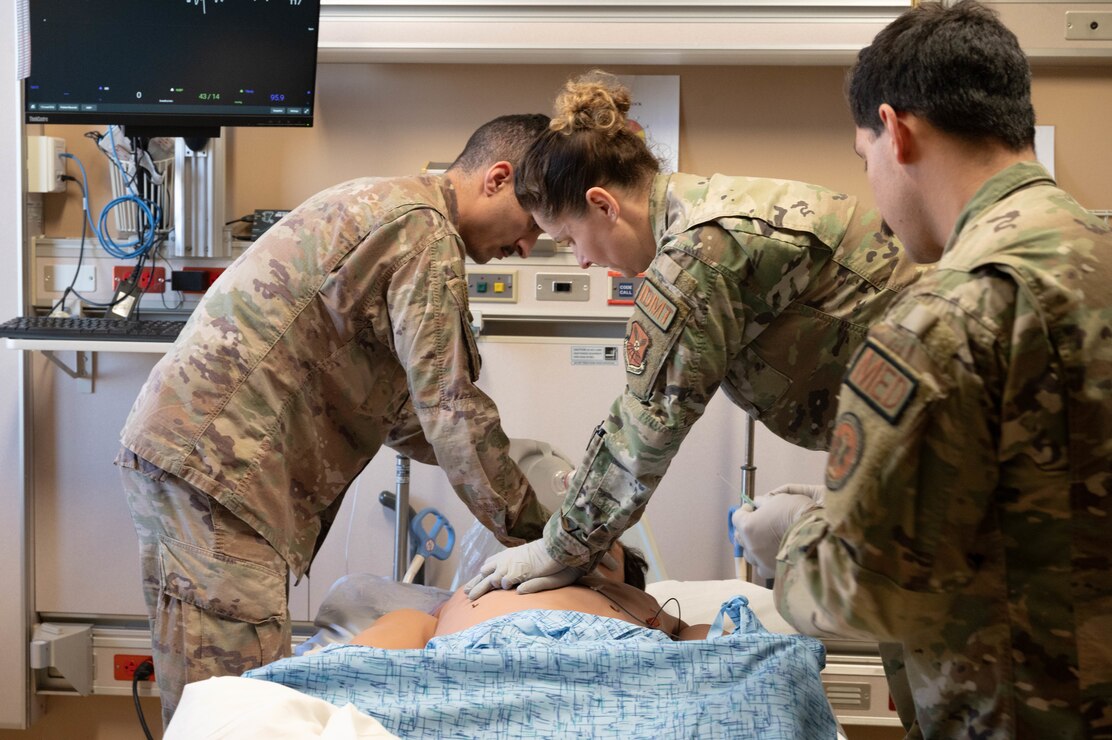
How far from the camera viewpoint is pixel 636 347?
1598 millimetres

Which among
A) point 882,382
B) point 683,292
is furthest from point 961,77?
point 683,292

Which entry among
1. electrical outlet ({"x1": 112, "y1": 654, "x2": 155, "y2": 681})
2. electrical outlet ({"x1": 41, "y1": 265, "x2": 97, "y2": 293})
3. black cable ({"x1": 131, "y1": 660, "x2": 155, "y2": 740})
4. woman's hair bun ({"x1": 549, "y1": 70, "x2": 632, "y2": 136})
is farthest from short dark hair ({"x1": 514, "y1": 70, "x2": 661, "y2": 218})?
electrical outlet ({"x1": 112, "y1": 654, "x2": 155, "y2": 681})

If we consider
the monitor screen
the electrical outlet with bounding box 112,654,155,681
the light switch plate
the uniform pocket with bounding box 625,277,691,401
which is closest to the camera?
the uniform pocket with bounding box 625,277,691,401

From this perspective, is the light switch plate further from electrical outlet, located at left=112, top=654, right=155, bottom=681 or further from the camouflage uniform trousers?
electrical outlet, located at left=112, top=654, right=155, bottom=681

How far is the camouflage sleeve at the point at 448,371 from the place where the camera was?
5.84 ft

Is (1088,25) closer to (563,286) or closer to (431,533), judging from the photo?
(563,286)

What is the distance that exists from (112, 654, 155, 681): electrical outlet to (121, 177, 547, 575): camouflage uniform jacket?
1425 mm

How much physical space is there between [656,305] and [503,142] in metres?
0.61

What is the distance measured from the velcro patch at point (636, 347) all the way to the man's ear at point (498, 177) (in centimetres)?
51

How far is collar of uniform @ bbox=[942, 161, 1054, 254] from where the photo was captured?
1.02m

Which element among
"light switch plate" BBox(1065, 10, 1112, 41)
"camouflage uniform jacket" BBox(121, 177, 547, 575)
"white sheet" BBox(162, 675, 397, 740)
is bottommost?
"white sheet" BBox(162, 675, 397, 740)

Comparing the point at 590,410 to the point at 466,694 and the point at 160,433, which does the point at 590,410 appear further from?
the point at 466,694

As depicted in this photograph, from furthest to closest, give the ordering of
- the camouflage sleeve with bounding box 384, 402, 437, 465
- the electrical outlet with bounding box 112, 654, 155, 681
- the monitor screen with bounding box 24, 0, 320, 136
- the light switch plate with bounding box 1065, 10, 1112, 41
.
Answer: the electrical outlet with bounding box 112, 654, 155, 681
the light switch plate with bounding box 1065, 10, 1112, 41
the monitor screen with bounding box 24, 0, 320, 136
the camouflage sleeve with bounding box 384, 402, 437, 465

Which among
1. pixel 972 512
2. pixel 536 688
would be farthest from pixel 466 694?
pixel 972 512
